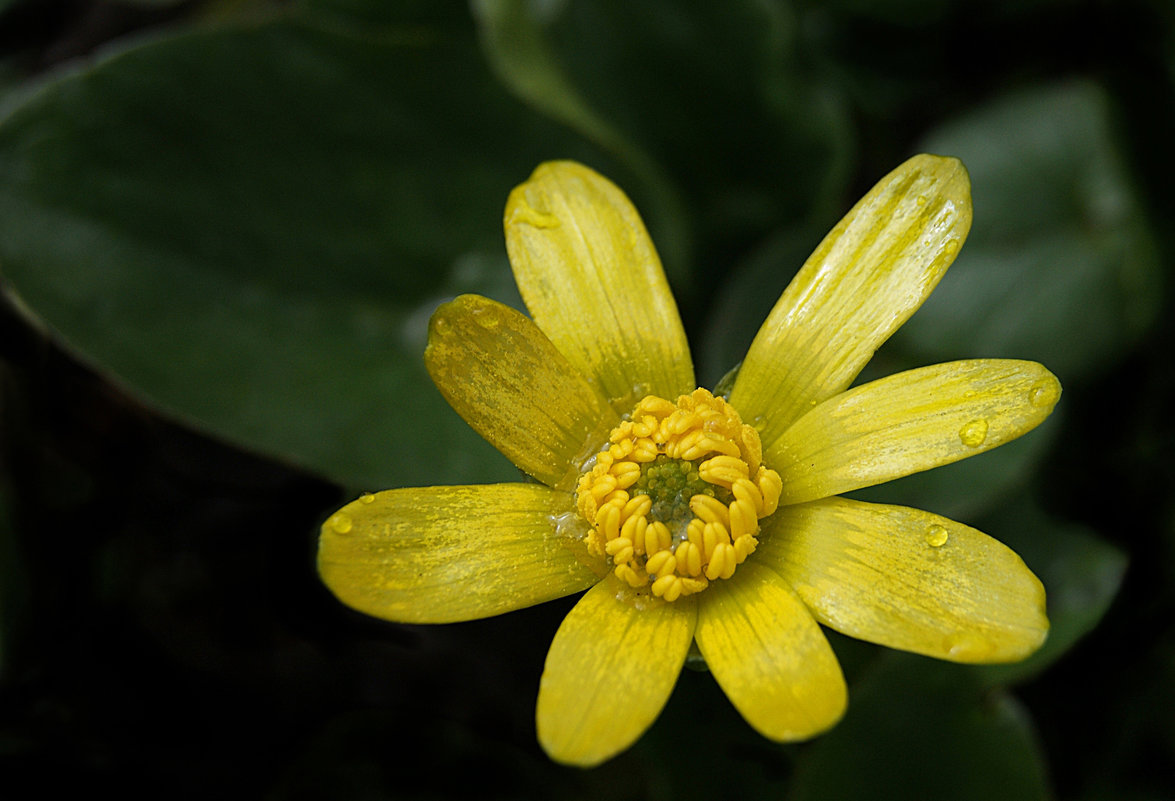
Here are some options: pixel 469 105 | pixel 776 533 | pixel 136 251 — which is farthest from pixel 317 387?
pixel 776 533

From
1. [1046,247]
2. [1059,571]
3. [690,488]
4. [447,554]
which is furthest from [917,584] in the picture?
[1046,247]

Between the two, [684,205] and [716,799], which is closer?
[716,799]

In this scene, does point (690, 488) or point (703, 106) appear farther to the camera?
point (703, 106)

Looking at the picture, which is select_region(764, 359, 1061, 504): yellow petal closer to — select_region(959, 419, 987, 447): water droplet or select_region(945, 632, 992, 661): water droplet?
select_region(959, 419, 987, 447): water droplet

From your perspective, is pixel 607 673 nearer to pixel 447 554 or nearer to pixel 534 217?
pixel 447 554

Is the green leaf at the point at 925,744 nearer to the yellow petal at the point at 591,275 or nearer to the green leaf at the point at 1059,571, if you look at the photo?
the green leaf at the point at 1059,571

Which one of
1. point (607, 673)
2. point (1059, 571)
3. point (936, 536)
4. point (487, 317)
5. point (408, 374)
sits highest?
point (487, 317)

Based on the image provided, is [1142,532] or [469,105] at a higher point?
[469,105]

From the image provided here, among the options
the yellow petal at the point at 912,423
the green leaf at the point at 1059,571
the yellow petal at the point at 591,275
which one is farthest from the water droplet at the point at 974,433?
the green leaf at the point at 1059,571

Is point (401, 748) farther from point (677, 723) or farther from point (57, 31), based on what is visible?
point (57, 31)
